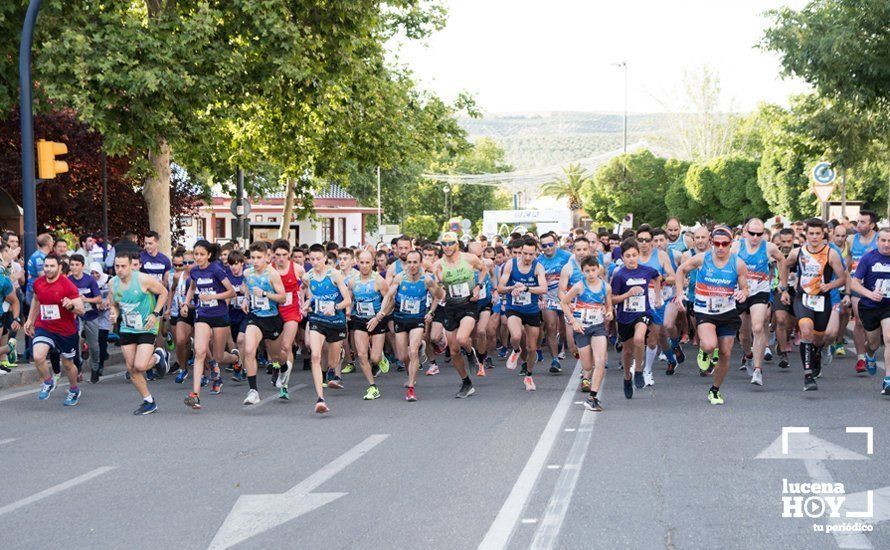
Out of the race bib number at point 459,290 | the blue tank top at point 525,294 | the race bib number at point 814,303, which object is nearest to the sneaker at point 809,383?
the race bib number at point 814,303

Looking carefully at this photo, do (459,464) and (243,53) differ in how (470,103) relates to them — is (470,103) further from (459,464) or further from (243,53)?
(459,464)

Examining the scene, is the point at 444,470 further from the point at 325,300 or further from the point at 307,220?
the point at 307,220

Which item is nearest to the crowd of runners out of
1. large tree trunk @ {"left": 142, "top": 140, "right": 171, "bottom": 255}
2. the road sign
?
large tree trunk @ {"left": 142, "top": 140, "right": 171, "bottom": 255}

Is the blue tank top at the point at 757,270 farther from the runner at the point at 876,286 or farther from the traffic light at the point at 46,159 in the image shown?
the traffic light at the point at 46,159

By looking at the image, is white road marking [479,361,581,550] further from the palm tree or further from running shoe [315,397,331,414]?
Answer: the palm tree

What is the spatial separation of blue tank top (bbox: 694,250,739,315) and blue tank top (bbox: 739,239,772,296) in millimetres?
1589

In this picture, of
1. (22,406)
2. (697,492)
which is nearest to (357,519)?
(697,492)

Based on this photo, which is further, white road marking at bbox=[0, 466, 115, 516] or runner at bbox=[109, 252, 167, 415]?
runner at bbox=[109, 252, 167, 415]

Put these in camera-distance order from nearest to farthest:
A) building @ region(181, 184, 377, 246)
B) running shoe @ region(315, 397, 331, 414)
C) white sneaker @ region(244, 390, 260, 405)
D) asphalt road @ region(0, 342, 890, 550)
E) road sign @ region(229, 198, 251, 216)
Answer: asphalt road @ region(0, 342, 890, 550), running shoe @ region(315, 397, 331, 414), white sneaker @ region(244, 390, 260, 405), road sign @ region(229, 198, 251, 216), building @ region(181, 184, 377, 246)

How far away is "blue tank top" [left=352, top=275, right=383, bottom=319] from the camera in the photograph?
560 inches

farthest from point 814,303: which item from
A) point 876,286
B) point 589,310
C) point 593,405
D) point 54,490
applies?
point 54,490

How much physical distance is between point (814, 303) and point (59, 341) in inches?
349

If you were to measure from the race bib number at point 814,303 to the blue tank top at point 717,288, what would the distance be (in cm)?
170

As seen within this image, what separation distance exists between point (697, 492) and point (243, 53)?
16765 mm
